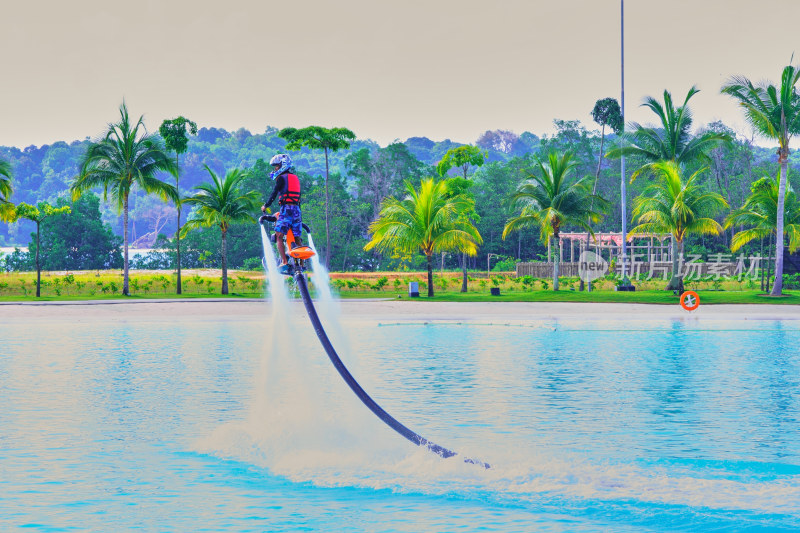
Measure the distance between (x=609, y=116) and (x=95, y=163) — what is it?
41.5 m

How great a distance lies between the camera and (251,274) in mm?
72438

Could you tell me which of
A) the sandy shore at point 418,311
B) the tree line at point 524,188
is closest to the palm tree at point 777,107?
the tree line at point 524,188

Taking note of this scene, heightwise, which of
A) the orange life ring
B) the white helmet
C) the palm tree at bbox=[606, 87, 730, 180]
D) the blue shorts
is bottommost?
the orange life ring

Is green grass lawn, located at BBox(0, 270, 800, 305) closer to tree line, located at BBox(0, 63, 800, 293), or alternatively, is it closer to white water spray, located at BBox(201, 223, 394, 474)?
tree line, located at BBox(0, 63, 800, 293)

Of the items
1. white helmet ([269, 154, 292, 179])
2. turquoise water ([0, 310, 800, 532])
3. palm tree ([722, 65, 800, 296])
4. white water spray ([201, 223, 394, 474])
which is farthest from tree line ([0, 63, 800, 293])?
white helmet ([269, 154, 292, 179])

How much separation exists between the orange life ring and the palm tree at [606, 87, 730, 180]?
9982 mm

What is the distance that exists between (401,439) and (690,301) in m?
29.7

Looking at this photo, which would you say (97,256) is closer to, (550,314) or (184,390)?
(550,314)

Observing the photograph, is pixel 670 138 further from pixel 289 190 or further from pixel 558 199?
pixel 289 190

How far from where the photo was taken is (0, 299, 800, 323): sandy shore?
37.3 metres

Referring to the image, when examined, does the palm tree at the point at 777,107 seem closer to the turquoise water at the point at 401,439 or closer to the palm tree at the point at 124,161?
the turquoise water at the point at 401,439

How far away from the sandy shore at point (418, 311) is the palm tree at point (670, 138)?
37.1ft

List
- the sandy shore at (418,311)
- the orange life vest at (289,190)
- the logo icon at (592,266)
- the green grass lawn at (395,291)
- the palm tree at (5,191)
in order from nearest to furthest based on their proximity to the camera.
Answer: the orange life vest at (289,190)
the sandy shore at (418,311)
the green grass lawn at (395,291)
the palm tree at (5,191)
the logo icon at (592,266)

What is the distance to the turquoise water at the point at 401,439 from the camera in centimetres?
1080
